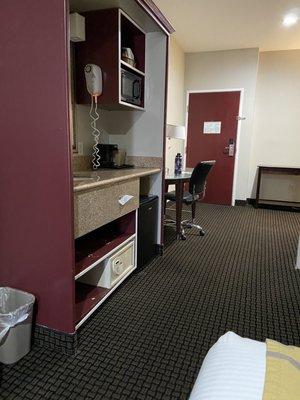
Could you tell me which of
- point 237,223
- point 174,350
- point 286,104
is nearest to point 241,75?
point 286,104

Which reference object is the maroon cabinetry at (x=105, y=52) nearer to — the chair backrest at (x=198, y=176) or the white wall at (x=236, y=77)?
the chair backrest at (x=198, y=176)

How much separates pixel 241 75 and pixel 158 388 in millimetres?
4837

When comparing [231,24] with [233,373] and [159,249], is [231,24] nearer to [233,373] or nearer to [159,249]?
[159,249]

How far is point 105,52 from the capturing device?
2.22 m

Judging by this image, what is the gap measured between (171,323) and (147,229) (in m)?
0.93

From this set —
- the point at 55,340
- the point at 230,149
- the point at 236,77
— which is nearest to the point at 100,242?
the point at 55,340

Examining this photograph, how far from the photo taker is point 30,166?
4.66ft

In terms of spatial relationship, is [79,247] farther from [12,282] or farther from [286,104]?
[286,104]

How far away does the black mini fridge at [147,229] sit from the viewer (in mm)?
2447

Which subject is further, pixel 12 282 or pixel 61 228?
pixel 12 282

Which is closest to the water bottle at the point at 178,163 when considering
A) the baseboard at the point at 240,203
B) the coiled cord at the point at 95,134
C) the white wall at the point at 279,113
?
the coiled cord at the point at 95,134

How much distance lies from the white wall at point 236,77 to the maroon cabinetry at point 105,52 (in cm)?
294

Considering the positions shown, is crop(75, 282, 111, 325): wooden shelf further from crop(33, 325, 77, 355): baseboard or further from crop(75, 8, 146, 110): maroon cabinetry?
crop(75, 8, 146, 110): maroon cabinetry

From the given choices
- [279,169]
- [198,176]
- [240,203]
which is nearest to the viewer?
[198,176]
